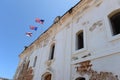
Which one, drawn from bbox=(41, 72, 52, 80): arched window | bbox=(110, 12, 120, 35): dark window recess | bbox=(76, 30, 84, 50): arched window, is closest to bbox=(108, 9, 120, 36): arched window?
bbox=(110, 12, 120, 35): dark window recess

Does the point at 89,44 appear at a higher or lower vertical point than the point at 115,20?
lower

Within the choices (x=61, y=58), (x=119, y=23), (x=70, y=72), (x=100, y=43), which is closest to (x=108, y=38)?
(x=100, y=43)

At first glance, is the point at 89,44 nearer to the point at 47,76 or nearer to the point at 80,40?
the point at 80,40

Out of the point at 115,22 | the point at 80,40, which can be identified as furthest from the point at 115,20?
the point at 80,40

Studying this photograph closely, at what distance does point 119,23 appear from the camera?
7.52 m

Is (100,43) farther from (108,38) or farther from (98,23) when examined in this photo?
(98,23)

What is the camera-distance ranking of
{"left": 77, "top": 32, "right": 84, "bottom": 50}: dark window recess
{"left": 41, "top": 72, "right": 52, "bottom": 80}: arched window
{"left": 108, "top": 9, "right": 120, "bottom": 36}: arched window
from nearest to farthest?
{"left": 108, "top": 9, "right": 120, "bottom": 36}: arched window
{"left": 77, "top": 32, "right": 84, "bottom": 50}: dark window recess
{"left": 41, "top": 72, "right": 52, "bottom": 80}: arched window

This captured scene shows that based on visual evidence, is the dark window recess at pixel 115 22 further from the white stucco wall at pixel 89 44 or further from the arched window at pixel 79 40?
the arched window at pixel 79 40

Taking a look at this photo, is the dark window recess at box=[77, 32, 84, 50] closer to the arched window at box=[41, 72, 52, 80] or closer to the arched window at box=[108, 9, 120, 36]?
the arched window at box=[108, 9, 120, 36]

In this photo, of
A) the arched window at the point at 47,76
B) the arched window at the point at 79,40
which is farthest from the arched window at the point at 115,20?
the arched window at the point at 47,76

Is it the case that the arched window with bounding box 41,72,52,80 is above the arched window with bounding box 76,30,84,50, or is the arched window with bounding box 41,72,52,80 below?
below

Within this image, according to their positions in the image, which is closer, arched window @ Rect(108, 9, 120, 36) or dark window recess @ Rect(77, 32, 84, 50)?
arched window @ Rect(108, 9, 120, 36)

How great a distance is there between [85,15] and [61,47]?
304cm

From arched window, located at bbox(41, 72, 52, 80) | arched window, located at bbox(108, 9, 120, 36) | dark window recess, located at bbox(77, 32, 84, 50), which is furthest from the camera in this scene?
arched window, located at bbox(41, 72, 52, 80)
